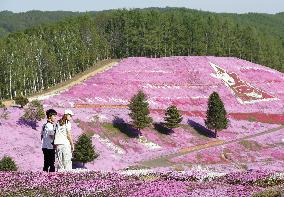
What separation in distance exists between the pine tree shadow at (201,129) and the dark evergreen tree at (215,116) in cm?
121

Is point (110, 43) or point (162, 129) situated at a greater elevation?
point (110, 43)

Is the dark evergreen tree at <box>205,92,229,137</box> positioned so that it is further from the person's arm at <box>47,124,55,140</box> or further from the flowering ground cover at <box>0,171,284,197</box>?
the person's arm at <box>47,124,55,140</box>

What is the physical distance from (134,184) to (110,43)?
14060 centimetres

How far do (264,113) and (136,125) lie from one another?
37173mm

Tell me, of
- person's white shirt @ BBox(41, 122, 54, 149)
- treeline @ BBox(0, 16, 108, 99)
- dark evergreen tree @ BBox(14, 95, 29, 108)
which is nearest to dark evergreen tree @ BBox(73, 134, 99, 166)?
dark evergreen tree @ BBox(14, 95, 29, 108)

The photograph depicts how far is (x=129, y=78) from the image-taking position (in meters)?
113

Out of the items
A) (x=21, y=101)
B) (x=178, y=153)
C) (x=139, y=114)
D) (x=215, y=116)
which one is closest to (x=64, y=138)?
(x=21, y=101)

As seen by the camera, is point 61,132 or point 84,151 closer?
point 61,132

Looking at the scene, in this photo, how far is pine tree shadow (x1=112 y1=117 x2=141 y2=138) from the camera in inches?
3145

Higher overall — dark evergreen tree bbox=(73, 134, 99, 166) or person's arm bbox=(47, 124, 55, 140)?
person's arm bbox=(47, 124, 55, 140)

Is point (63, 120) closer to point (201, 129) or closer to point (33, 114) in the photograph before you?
point (33, 114)

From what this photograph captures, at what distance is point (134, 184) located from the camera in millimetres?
21094

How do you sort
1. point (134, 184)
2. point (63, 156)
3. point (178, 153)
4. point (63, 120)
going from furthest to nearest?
1. point (178, 153)
2. point (63, 156)
3. point (63, 120)
4. point (134, 184)

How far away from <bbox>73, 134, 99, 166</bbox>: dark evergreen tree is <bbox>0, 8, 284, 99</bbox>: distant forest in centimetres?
6166
